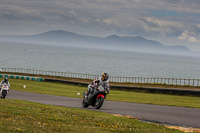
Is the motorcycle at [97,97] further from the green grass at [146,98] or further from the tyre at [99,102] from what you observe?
the green grass at [146,98]

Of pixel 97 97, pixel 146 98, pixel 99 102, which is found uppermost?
pixel 97 97

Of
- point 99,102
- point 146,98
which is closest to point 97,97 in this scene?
point 99,102

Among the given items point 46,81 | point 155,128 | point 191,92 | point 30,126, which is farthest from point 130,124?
point 46,81

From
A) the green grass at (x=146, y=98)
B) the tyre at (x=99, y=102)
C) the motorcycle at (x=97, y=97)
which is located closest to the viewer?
the motorcycle at (x=97, y=97)

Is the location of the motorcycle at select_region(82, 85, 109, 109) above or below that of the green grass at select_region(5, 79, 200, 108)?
above

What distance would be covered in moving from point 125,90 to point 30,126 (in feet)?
118

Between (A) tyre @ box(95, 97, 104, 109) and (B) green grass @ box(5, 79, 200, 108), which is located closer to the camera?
(A) tyre @ box(95, 97, 104, 109)

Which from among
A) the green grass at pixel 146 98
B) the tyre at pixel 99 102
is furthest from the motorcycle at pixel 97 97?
the green grass at pixel 146 98

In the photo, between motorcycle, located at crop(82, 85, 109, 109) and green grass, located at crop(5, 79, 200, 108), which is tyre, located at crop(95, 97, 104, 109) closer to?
motorcycle, located at crop(82, 85, 109, 109)

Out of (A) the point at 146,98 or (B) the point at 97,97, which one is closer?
(B) the point at 97,97

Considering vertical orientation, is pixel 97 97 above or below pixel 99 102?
above

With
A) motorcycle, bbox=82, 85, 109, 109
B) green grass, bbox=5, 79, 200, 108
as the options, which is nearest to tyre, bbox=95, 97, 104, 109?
motorcycle, bbox=82, 85, 109, 109

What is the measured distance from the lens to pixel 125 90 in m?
46.3

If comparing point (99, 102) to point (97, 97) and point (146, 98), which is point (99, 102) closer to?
point (97, 97)
